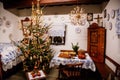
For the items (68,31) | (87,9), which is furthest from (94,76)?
(87,9)

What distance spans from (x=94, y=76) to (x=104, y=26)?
2.15 m

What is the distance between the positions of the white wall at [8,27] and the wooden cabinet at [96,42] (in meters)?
3.24

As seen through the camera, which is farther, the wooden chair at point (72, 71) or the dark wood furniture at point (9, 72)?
the dark wood furniture at point (9, 72)

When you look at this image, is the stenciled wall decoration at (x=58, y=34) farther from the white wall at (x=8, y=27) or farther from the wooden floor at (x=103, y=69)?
the wooden floor at (x=103, y=69)

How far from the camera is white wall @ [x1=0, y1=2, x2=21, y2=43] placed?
19.2 feet

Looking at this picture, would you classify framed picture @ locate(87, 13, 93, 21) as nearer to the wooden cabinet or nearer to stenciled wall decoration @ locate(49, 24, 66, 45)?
the wooden cabinet

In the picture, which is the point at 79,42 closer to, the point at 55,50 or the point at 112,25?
the point at 55,50

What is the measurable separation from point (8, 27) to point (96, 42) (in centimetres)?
387

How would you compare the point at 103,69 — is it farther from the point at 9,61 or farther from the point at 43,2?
the point at 43,2

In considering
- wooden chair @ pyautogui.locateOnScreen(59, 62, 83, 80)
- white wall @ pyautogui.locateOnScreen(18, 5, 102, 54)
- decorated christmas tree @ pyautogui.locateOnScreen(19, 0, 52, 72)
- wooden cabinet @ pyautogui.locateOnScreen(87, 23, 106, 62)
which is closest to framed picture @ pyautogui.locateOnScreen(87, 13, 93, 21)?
white wall @ pyautogui.locateOnScreen(18, 5, 102, 54)

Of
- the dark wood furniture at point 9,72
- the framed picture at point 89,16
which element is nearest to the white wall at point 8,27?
the dark wood furniture at point 9,72

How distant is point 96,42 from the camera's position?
5035 mm

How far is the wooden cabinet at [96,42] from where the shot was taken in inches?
192

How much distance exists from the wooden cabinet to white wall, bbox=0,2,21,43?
3236mm
